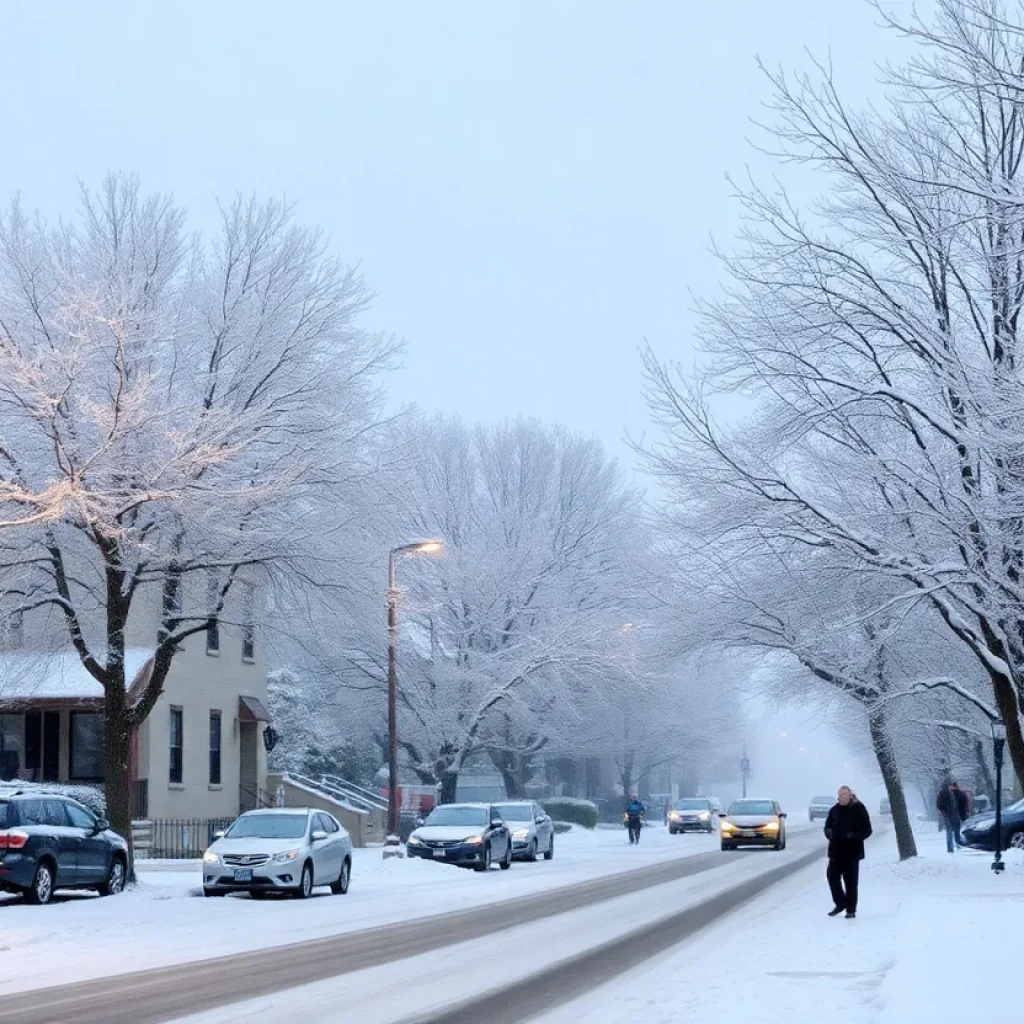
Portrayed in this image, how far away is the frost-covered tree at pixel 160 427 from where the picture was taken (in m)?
24.4

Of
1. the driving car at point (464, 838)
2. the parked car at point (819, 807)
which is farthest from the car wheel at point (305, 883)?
the parked car at point (819, 807)

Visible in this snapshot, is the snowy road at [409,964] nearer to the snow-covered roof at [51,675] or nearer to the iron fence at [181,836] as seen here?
the snow-covered roof at [51,675]

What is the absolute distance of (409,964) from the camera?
15.6m

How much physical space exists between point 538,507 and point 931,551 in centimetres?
3532

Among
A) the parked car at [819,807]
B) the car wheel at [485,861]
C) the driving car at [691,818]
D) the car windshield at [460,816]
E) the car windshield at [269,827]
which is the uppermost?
the car windshield at [269,827]

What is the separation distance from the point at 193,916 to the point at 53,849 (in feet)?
8.95

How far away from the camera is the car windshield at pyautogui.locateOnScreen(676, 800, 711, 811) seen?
70.2m

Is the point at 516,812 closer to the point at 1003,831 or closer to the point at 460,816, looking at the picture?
the point at 460,816

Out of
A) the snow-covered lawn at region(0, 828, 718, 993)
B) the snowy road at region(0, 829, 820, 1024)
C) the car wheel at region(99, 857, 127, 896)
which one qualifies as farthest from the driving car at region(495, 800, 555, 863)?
the car wheel at region(99, 857, 127, 896)

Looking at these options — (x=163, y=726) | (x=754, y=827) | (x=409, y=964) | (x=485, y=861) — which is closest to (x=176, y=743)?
(x=163, y=726)

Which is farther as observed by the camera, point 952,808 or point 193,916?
point 952,808

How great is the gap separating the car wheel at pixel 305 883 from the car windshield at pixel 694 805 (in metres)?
46.2

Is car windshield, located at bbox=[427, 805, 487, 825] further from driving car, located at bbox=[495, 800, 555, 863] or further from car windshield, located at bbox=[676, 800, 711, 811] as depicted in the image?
car windshield, located at bbox=[676, 800, 711, 811]

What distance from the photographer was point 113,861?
25516 mm
